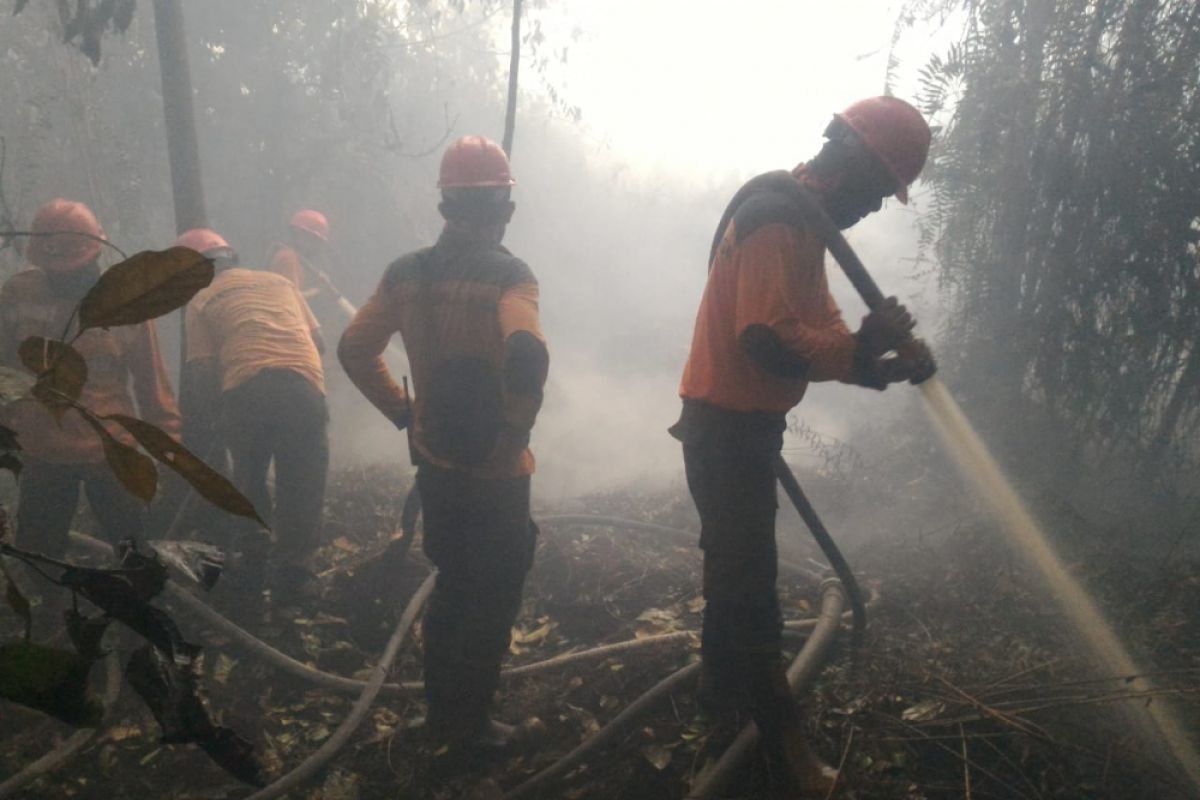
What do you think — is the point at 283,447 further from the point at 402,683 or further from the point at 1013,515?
the point at 1013,515

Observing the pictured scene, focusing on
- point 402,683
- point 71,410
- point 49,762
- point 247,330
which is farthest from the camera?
point 247,330

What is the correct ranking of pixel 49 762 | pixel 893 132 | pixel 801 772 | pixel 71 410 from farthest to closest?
pixel 71 410, pixel 49 762, pixel 893 132, pixel 801 772

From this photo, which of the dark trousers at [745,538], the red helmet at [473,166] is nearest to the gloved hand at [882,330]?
the dark trousers at [745,538]

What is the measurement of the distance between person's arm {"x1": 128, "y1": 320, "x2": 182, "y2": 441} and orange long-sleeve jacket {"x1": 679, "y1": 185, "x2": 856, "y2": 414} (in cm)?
312

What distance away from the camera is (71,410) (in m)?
3.87

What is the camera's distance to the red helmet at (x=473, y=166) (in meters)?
3.51

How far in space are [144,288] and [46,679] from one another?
0.36m

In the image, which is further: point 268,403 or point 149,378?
point 268,403

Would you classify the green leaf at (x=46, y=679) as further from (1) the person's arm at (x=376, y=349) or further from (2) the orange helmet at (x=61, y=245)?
(2) the orange helmet at (x=61, y=245)

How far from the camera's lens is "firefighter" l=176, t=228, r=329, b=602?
4.62 meters

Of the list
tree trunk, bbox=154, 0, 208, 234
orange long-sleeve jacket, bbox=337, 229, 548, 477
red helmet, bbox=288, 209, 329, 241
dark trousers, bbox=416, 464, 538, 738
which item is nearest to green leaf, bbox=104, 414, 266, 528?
orange long-sleeve jacket, bbox=337, 229, 548, 477

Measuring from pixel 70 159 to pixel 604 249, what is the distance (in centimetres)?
821

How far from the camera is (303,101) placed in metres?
10.5

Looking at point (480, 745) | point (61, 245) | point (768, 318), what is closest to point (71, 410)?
point (61, 245)
